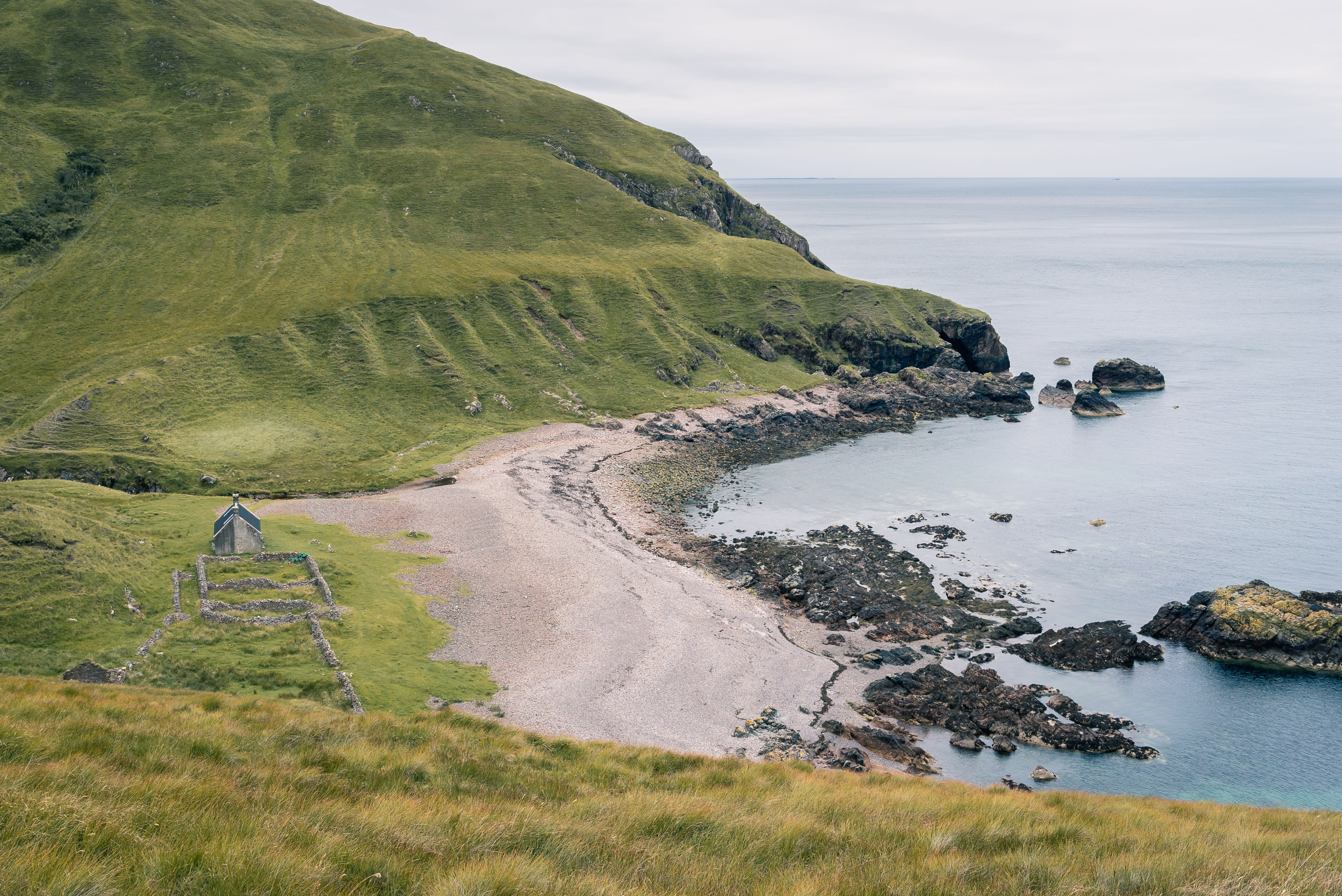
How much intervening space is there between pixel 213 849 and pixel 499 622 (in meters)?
39.3

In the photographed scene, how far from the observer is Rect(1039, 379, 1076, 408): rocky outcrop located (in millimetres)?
120000

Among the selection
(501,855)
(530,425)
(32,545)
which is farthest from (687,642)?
(530,425)

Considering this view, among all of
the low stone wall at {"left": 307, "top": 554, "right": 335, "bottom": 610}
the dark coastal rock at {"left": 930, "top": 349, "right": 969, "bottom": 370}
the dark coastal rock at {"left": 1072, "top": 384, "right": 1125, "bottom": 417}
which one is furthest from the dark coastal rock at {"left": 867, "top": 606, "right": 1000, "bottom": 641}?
the dark coastal rock at {"left": 930, "top": 349, "right": 969, "bottom": 370}

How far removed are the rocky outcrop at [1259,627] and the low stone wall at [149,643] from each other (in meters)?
56.7

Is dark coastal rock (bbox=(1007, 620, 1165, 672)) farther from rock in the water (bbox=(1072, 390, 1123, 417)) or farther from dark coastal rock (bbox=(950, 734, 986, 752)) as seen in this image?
rock in the water (bbox=(1072, 390, 1123, 417))

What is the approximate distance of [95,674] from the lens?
32.8m

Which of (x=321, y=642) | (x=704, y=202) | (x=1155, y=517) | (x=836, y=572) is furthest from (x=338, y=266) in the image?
(x=1155, y=517)

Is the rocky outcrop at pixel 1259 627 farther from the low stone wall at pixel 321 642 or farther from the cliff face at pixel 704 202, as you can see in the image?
the cliff face at pixel 704 202

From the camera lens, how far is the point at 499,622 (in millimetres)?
47719

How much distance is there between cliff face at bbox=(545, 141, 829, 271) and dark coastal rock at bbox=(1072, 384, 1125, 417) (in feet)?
193

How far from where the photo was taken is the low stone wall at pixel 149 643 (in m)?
35.6

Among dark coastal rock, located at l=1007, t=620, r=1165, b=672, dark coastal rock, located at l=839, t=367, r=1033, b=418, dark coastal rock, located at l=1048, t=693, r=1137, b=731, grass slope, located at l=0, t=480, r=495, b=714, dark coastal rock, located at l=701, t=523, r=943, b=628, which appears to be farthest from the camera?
dark coastal rock, located at l=839, t=367, r=1033, b=418

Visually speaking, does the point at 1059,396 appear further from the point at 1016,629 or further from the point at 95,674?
the point at 95,674

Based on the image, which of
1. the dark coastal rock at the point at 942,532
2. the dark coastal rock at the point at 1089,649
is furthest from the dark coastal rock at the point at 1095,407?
the dark coastal rock at the point at 1089,649
